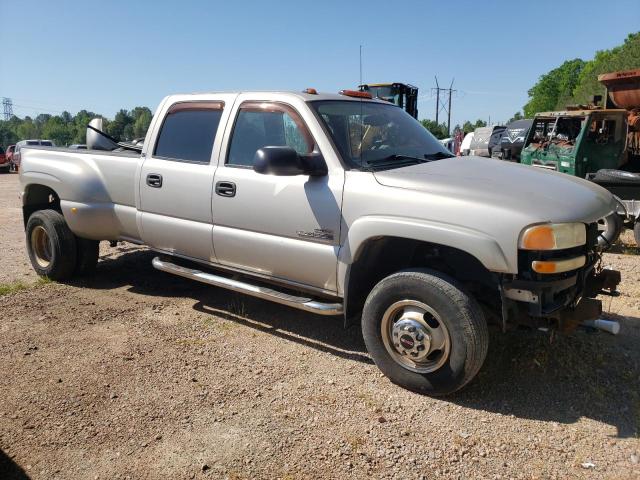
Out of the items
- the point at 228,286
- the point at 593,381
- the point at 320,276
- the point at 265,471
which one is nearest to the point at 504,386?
the point at 593,381

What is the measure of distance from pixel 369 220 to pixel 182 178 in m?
1.89

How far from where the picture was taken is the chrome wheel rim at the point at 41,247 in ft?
19.6

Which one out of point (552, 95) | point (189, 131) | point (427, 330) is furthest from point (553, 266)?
point (552, 95)

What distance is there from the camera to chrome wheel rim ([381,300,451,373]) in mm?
3367

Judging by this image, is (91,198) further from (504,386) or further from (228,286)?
(504,386)

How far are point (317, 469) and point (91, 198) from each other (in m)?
3.76

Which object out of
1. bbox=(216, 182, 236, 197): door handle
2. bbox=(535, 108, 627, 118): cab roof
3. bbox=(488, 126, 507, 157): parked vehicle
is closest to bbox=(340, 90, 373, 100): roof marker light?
bbox=(216, 182, 236, 197): door handle

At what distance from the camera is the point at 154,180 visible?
4.77 m

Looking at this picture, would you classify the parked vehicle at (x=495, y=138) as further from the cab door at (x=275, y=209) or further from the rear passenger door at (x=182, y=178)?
the cab door at (x=275, y=209)

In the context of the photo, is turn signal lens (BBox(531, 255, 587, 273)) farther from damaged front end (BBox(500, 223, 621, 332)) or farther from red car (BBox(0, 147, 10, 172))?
red car (BBox(0, 147, 10, 172))

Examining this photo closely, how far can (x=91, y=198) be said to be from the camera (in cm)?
531

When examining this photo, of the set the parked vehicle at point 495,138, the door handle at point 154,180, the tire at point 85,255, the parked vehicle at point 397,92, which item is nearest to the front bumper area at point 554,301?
the door handle at point 154,180

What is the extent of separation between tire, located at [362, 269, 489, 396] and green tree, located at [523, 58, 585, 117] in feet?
295

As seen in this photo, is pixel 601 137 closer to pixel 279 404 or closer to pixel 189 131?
pixel 189 131
